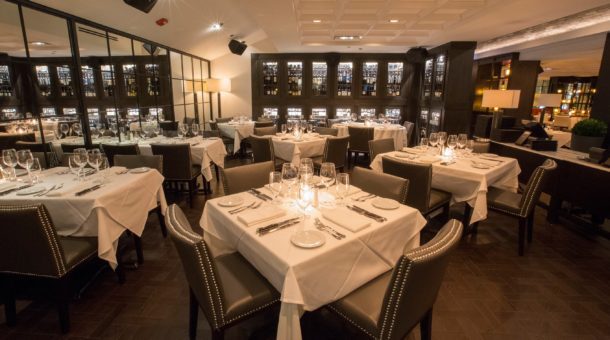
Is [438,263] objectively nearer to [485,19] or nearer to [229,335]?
[229,335]

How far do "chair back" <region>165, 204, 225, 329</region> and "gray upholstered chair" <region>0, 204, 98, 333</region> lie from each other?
88 centimetres

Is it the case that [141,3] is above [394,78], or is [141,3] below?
above

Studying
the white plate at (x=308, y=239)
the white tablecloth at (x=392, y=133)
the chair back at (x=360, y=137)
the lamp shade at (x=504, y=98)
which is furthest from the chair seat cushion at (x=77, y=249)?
the lamp shade at (x=504, y=98)

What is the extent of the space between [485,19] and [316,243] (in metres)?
5.77

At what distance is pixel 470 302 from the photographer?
8.09 ft

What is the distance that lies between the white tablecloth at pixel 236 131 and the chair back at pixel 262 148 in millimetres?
2503

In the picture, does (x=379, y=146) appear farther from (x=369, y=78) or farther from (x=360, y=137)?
(x=369, y=78)

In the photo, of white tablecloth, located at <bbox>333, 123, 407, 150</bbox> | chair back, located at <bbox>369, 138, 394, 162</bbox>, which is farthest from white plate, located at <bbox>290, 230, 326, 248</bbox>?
white tablecloth, located at <bbox>333, 123, 407, 150</bbox>

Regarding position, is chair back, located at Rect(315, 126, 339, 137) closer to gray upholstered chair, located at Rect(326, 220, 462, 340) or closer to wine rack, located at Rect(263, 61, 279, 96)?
wine rack, located at Rect(263, 61, 279, 96)

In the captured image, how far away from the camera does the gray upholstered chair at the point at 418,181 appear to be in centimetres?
299

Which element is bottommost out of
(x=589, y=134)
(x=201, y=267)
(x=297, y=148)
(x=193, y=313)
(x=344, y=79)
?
(x=193, y=313)

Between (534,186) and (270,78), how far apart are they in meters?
8.44

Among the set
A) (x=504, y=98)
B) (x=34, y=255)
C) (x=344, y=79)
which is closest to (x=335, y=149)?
(x=504, y=98)

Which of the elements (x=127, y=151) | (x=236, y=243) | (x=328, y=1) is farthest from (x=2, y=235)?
(x=328, y=1)
